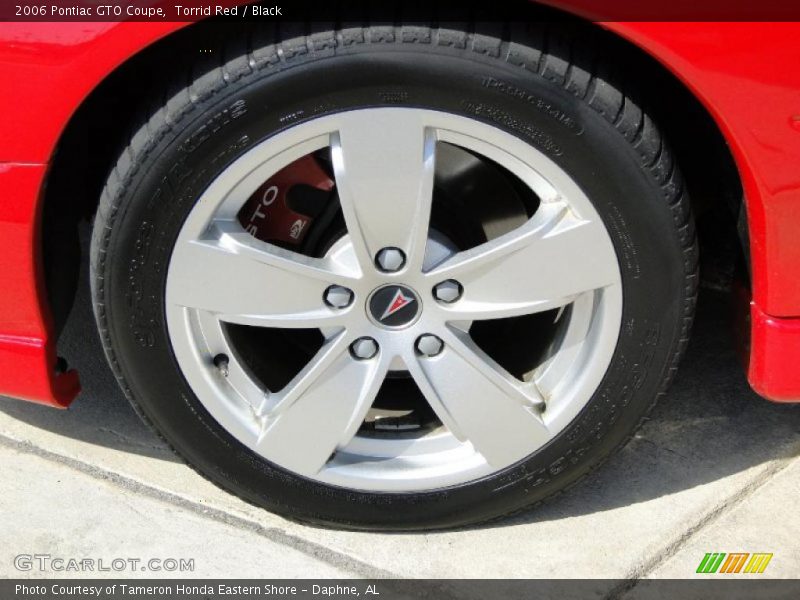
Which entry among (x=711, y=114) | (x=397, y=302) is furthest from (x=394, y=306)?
(x=711, y=114)

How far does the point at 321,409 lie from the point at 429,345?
0.27 metres

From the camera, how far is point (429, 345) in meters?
2.13

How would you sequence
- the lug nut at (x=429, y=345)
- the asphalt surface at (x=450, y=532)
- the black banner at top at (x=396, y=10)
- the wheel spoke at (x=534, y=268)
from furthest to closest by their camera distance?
the asphalt surface at (x=450, y=532) → the lug nut at (x=429, y=345) → the wheel spoke at (x=534, y=268) → the black banner at top at (x=396, y=10)

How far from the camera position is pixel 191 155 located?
192 centimetres

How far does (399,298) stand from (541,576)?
0.69 m

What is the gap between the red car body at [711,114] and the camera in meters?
1.76

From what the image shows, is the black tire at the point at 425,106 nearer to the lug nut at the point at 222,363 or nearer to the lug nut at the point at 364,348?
the lug nut at the point at 222,363

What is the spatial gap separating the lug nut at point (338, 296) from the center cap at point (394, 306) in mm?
46

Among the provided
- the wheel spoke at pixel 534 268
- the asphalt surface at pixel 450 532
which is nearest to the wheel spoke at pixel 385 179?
the wheel spoke at pixel 534 268

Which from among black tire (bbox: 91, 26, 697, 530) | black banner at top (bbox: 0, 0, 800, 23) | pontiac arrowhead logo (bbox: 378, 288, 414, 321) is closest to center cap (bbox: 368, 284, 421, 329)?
pontiac arrowhead logo (bbox: 378, 288, 414, 321)

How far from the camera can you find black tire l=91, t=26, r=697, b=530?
184cm

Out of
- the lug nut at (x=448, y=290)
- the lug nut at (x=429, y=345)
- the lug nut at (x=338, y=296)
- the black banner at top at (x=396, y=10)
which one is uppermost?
the black banner at top at (x=396, y=10)

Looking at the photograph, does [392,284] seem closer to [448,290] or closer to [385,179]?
[448,290]

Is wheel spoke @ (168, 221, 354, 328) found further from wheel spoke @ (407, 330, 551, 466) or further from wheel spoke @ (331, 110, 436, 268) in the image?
wheel spoke @ (407, 330, 551, 466)
